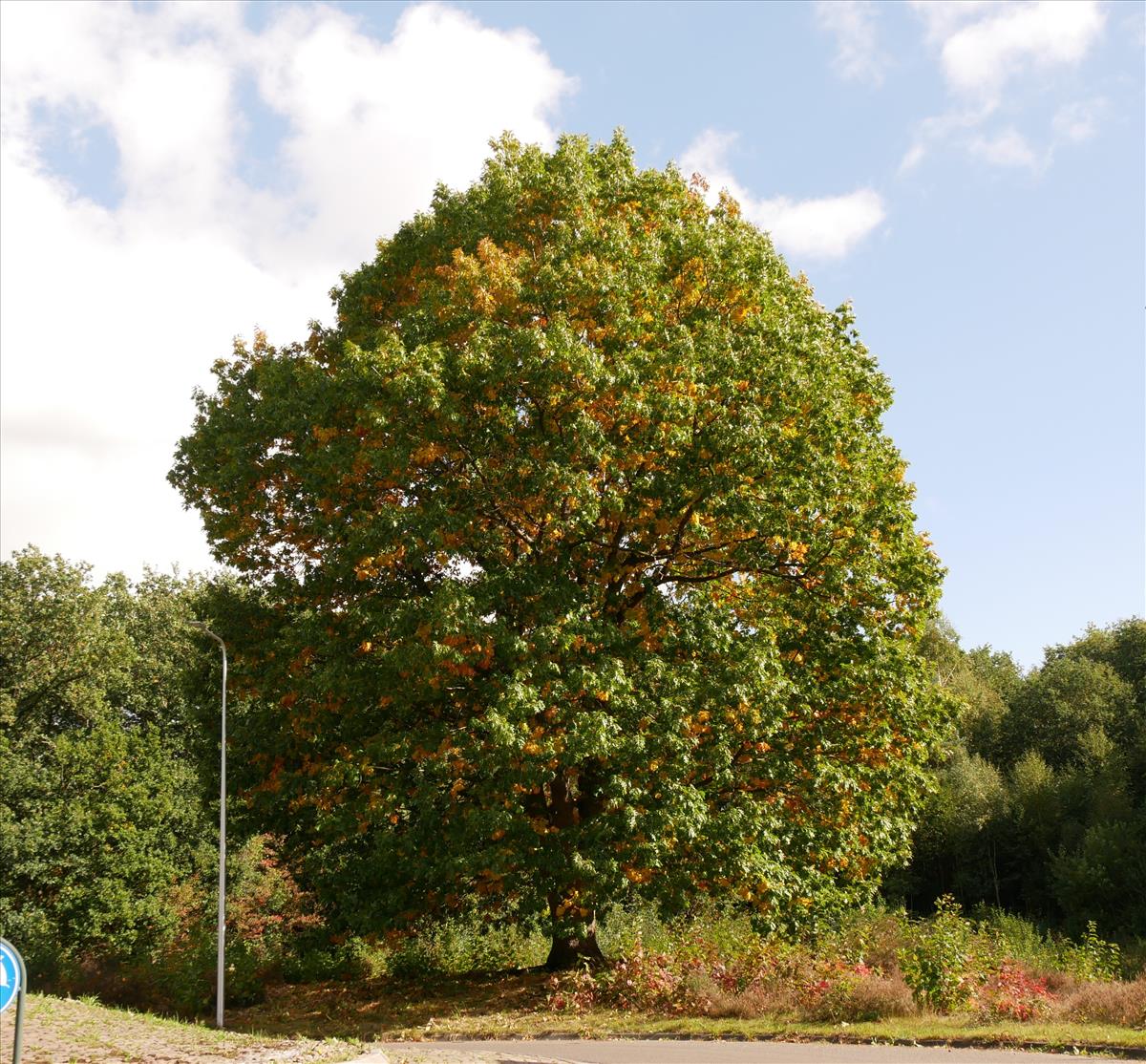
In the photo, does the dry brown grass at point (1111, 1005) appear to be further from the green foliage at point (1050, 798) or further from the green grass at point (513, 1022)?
the green foliage at point (1050, 798)

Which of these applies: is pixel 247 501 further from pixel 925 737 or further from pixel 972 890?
pixel 972 890

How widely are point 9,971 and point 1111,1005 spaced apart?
45.4 feet

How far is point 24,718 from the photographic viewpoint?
40.6m

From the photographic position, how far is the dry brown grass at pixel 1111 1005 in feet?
43.9

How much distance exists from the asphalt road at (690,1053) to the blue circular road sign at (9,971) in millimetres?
4471

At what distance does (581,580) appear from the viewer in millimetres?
18484

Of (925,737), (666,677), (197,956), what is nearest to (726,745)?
(666,677)

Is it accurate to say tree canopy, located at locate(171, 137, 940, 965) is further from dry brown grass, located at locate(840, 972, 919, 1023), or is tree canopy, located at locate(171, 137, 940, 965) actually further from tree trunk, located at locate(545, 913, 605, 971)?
dry brown grass, located at locate(840, 972, 919, 1023)

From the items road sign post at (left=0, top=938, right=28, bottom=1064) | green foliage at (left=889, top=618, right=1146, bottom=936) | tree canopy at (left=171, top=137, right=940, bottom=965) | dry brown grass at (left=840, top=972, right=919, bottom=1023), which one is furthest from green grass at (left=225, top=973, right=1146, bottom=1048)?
green foliage at (left=889, top=618, right=1146, bottom=936)

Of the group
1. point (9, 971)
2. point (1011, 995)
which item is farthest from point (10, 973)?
point (1011, 995)

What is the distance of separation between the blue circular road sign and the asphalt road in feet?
14.7

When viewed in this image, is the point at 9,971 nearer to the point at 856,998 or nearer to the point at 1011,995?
the point at 856,998

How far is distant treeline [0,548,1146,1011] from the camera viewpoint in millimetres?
33250

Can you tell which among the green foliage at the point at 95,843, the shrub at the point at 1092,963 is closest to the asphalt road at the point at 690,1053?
the shrub at the point at 1092,963
